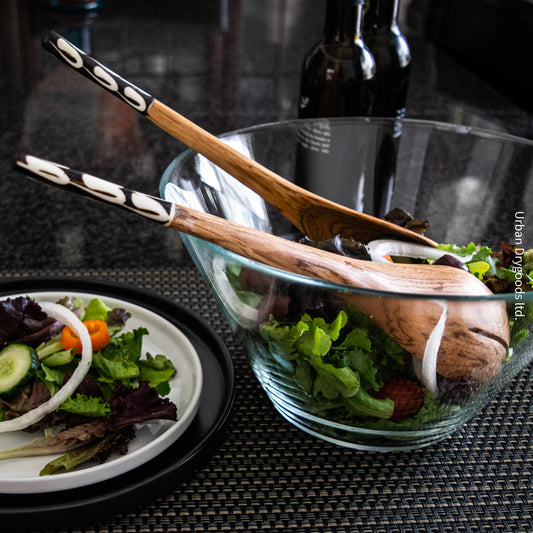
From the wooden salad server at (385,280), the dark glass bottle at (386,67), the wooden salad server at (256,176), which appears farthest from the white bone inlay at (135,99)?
the dark glass bottle at (386,67)

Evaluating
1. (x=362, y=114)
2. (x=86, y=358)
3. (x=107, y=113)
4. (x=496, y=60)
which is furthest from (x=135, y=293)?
(x=496, y=60)

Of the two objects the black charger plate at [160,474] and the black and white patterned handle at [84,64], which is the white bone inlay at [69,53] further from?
the black charger plate at [160,474]

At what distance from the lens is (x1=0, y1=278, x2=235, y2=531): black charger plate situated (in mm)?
598

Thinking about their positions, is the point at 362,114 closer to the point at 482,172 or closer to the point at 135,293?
the point at 482,172

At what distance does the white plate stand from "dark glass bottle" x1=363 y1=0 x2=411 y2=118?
0.50m

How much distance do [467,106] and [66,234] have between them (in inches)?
43.3

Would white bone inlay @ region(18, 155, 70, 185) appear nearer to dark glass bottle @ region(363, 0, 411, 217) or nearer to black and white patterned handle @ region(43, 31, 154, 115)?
black and white patterned handle @ region(43, 31, 154, 115)

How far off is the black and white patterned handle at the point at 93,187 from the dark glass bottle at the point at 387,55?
Result: 1.93ft

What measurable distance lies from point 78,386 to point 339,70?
60 cm

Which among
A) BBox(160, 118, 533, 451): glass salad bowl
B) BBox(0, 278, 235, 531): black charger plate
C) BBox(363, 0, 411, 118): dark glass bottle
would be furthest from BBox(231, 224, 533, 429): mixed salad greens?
BBox(363, 0, 411, 118): dark glass bottle

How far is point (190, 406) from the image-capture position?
70cm

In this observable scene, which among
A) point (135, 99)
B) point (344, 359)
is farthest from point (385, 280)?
point (135, 99)

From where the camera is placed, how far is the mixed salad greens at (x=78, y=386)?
2.18 feet

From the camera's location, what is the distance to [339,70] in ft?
3.31
